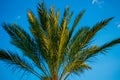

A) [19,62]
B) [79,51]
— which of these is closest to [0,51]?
[19,62]

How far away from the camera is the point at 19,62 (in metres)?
12.4

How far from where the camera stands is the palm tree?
12.2m

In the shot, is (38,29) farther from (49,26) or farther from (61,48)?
(61,48)

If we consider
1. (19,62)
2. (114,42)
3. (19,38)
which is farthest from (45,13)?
(114,42)

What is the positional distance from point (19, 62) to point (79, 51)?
9.21ft

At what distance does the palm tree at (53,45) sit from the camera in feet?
40.1

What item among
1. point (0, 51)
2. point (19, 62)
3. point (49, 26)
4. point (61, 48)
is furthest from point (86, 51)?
point (0, 51)

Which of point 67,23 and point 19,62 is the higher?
point 67,23

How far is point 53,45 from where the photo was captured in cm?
1219

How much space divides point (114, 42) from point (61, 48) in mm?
2415

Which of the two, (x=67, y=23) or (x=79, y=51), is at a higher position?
(x=67, y=23)

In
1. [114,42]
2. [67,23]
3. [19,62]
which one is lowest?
[19,62]

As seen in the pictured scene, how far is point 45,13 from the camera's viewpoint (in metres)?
12.5

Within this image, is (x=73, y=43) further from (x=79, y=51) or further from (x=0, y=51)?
(x=0, y=51)
